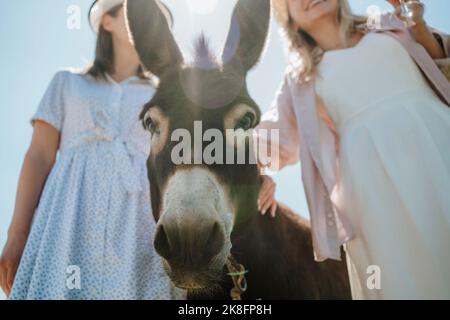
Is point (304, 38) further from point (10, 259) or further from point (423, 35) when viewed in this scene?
point (10, 259)

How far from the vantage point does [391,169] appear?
229cm

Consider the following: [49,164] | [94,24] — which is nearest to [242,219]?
[49,164]

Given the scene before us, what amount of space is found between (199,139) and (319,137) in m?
0.94

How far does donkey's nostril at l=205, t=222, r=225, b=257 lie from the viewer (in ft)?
5.95

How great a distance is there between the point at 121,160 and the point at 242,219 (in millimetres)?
748

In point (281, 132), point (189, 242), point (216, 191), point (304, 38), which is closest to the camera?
point (189, 242)

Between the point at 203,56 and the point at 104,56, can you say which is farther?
the point at 104,56

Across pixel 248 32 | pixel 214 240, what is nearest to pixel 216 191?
pixel 214 240

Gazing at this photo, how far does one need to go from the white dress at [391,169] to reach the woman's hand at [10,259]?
1797mm

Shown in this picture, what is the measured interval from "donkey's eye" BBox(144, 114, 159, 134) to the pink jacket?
2.57 ft

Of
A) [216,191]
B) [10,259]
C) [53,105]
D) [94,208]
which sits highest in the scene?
[53,105]

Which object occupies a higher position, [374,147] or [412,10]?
[412,10]

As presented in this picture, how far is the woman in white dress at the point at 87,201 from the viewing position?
2.15 m

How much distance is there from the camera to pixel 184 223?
1.74 metres
